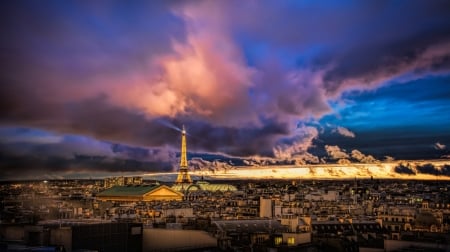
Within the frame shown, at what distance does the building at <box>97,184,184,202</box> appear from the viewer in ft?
347

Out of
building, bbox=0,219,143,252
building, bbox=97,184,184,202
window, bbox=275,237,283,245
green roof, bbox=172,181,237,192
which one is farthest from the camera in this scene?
green roof, bbox=172,181,237,192

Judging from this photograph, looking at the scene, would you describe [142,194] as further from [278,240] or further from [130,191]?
[278,240]

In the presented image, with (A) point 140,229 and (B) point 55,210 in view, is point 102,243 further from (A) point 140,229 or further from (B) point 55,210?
(B) point 55,210

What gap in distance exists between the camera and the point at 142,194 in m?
107

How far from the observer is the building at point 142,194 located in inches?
4162

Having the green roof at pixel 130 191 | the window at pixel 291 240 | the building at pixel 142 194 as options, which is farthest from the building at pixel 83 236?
the green roof at pixel 130 191

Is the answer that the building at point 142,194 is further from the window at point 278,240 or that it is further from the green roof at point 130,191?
the window at point 278,240

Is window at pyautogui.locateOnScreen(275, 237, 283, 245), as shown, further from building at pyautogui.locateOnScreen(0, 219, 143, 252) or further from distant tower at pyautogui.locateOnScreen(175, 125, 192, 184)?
distant tower at pyautogui.locateOnScreen(175, 125, 192, 184)

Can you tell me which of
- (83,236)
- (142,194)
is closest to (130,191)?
(142,194)

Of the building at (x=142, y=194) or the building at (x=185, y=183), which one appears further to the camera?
the building at (x=185, y=183)

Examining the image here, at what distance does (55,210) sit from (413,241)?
30933 millimetres

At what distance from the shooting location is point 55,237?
1056 inches

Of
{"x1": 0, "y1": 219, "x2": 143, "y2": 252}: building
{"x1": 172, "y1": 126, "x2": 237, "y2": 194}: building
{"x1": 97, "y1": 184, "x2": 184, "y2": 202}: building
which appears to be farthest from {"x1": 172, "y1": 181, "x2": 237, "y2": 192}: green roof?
{"x1": 0, "y1": 219, "x2": 143, "y2": 252}: building

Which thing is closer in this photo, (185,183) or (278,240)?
(278,240)
